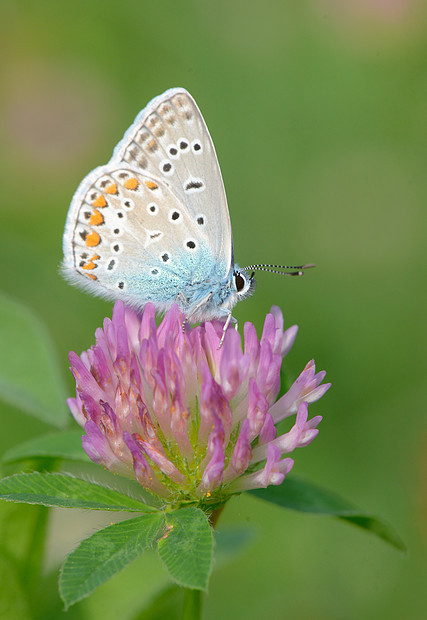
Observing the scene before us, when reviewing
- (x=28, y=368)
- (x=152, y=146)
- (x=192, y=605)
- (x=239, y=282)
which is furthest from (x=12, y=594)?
(x=152, y=146)

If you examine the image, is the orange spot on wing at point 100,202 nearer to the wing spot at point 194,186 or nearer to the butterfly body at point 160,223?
the butterfly body at point 160,223

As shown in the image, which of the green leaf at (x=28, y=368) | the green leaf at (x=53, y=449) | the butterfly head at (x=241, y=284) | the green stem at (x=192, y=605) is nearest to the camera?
the green stem at (x=192, y=605)

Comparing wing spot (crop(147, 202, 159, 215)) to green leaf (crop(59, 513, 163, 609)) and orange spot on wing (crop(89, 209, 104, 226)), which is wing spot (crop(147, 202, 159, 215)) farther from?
green leaf (crop(59, 513, 163, 609))

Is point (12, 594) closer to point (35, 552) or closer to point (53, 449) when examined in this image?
point (35, 552)

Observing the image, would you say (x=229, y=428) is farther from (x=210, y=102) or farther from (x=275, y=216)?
(x=210, y=102)

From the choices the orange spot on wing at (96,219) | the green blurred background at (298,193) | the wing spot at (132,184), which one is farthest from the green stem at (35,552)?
the green blurred background at (298,193)

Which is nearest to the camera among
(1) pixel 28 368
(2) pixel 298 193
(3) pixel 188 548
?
(3) pixel 188 548
